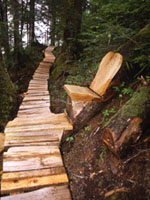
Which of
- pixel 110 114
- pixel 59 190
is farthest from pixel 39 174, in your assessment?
pixel 110 114

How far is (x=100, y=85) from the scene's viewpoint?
3.54 metres

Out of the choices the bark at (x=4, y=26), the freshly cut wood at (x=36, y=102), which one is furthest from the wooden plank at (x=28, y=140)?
the bark at (x=4, y=26)

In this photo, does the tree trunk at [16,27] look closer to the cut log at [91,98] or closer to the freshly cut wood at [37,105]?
the freshly cut wood at [37,105]

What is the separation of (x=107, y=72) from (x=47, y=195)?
9.75 feet

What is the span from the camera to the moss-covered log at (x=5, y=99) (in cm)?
448

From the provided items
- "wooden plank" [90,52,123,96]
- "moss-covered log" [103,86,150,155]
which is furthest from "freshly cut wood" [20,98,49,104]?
"moss-covered log" [103,86,150,155]

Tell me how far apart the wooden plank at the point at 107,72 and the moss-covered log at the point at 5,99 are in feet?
10.1

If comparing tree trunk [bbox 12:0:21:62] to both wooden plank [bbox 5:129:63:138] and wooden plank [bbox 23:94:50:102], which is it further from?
wooden plank [bbox 5:129:63:138]

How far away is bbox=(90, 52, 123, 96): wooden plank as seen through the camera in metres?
3.37

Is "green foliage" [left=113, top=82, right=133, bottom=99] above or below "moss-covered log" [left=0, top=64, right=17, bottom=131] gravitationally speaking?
above

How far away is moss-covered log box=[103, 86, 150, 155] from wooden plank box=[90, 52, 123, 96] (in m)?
0.97

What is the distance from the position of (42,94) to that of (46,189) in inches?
154

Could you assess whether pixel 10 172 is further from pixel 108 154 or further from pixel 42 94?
pixel 42 94

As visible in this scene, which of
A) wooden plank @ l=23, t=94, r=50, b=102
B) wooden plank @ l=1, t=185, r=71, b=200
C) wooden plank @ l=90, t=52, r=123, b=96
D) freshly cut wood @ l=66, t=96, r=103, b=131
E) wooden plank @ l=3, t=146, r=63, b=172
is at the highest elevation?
wooden plank @ l=90, t=52, r=123, b=96
